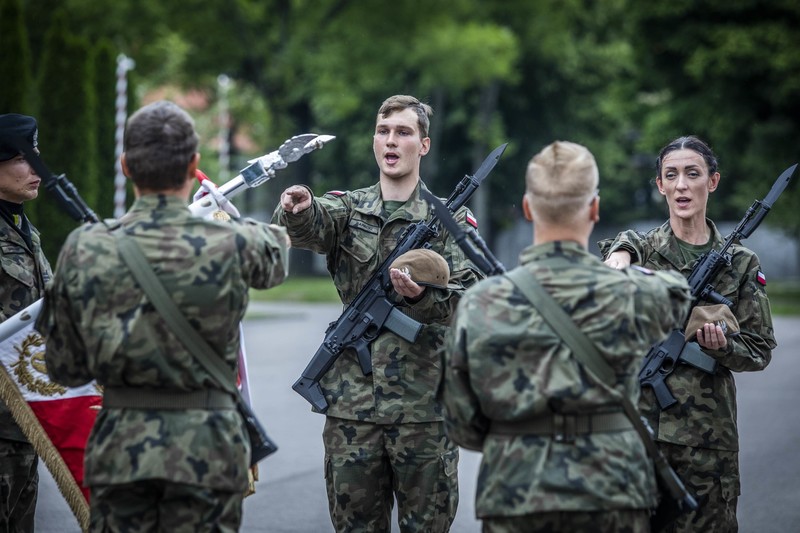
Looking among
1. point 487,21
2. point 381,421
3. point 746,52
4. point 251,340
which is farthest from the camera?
point 487,21

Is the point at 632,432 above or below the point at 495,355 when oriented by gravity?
below

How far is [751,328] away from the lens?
5.31 metres

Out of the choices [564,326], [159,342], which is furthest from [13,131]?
[564,326]

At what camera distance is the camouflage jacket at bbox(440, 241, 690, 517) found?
3545 mm

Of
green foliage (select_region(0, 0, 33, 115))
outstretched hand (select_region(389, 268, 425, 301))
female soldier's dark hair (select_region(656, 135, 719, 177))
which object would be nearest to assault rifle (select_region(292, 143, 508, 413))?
outstretched hand (select_region(389, 268, 425, 301))

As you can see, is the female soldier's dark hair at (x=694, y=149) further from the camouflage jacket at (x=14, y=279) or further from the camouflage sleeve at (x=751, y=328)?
the camouflage jacket at (x=14, y=279)

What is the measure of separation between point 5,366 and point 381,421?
1637mm

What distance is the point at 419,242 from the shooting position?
17.2 ft

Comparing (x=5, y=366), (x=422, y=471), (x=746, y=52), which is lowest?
(x=422, y=471)

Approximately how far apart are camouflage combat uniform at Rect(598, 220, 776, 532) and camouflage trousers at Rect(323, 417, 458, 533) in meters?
1.04

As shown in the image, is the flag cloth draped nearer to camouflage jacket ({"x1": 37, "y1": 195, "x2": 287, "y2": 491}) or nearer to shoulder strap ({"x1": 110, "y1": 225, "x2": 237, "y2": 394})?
camouflage jacket ({"x1": 37, "y1": 195, "x2": 287, "y2": 491})

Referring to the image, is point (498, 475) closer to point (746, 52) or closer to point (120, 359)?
point (120, 359)

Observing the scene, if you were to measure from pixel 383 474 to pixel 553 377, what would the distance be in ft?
5.98

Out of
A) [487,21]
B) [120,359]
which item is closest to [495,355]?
[120,359]
